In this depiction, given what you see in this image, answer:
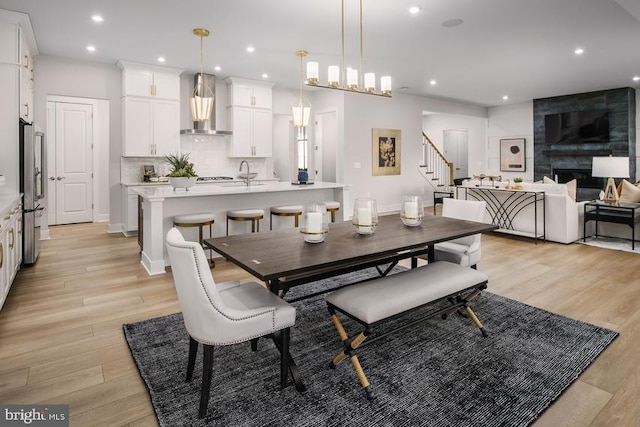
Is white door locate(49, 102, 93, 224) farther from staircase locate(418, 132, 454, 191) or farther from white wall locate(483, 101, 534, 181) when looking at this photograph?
white wall locate(483, 101, 534, 181)

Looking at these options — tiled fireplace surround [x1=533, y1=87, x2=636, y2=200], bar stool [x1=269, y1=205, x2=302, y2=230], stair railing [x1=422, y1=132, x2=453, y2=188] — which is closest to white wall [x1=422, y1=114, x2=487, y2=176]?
stair railing [x1=422, y1=132, x2=453, y2=188]

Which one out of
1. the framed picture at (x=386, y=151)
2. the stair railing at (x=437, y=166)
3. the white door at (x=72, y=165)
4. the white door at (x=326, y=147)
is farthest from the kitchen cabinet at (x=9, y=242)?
the stair railing at (x=437, y=166)

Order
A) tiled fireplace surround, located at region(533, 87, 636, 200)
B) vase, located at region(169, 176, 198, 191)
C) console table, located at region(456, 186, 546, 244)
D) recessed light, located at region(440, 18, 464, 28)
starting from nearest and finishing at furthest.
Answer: recessed light, located at region(440, 18, 464, 28)
vase, located at region(169, 176, 198, 191)
console table, located at region(456, 186, 546, 244)
tiled fireplace surround, located at region(533, 87, 636, 200)

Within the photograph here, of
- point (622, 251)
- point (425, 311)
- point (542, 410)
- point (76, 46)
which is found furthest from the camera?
point (76, 46)

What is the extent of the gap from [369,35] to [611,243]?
4.50 m

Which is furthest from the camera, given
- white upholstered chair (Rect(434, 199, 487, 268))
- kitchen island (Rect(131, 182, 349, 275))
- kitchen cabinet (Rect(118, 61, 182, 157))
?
kitchen cabinet (Rect(118, 61, 182, 157))

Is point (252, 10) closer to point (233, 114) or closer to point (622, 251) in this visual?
point (233, 114)

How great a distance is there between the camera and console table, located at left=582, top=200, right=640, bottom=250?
533 cm

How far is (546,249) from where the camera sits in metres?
5.30

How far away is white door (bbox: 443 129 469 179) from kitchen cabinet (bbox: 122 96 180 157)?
8.80 meters

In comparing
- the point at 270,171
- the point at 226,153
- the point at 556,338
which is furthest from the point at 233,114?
the point at 556,338

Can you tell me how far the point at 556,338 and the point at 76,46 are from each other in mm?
6680

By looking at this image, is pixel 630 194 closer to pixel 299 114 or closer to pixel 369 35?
pixel 369 35

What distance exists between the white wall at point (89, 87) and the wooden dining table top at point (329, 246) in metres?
5.00
